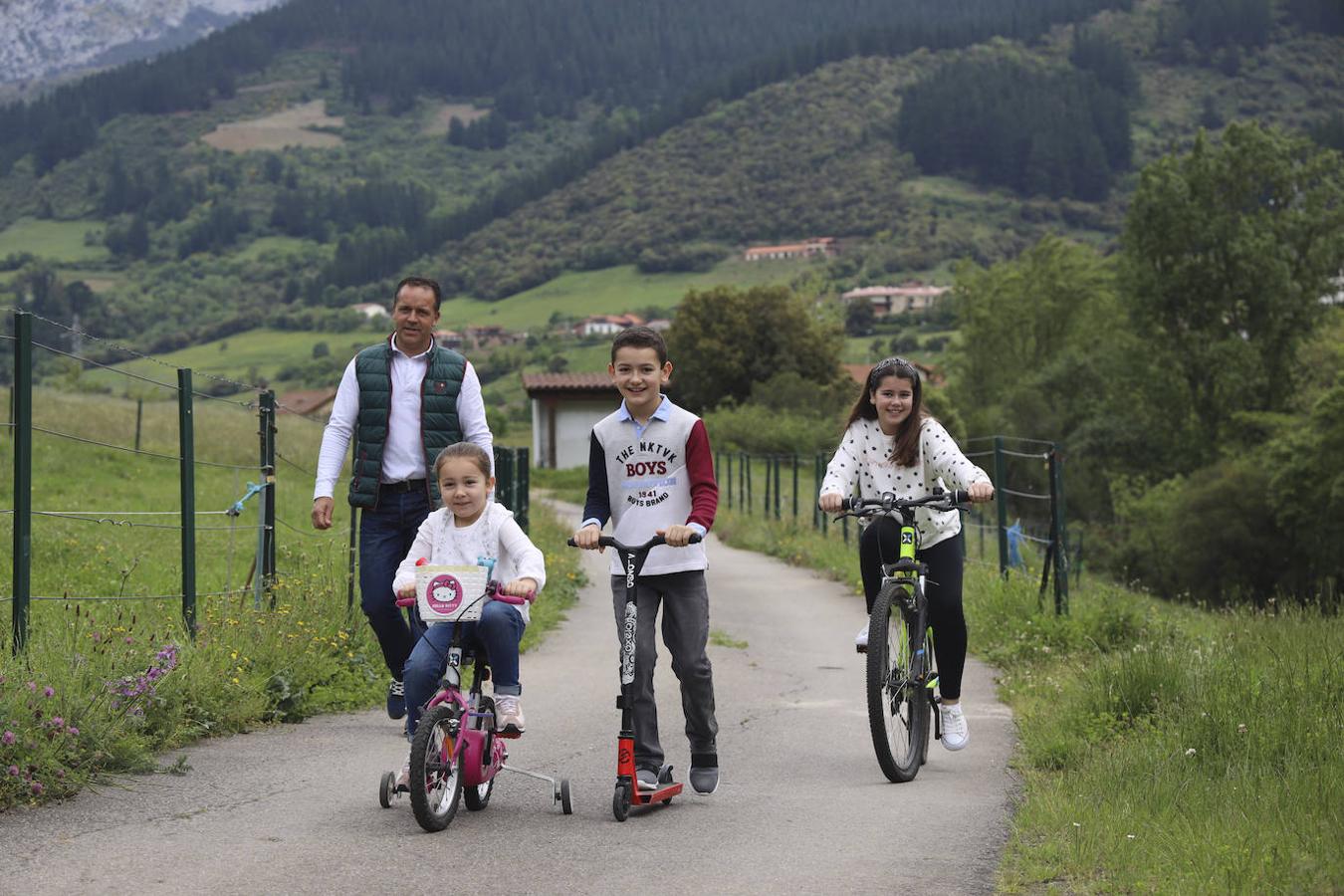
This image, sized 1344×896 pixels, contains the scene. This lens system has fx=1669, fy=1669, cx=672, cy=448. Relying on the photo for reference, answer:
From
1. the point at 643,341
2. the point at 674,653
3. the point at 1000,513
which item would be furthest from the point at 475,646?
the point at 1000,513

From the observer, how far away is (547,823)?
5.97m

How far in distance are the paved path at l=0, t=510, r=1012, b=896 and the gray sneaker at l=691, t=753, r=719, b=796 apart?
0.06 meters

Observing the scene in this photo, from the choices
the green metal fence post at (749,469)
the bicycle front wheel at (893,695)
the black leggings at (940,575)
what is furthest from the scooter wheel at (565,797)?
the green metal fence post at (749,469)

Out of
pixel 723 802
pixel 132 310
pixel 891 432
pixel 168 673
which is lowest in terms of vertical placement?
pixel 723 802

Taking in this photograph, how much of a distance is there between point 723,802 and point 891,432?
6.29 feet

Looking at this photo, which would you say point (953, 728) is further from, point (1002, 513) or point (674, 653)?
point (1002, 513)

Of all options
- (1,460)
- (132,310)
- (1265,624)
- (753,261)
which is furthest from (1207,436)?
(132,310)

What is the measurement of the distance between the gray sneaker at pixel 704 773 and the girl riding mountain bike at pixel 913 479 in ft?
3.40

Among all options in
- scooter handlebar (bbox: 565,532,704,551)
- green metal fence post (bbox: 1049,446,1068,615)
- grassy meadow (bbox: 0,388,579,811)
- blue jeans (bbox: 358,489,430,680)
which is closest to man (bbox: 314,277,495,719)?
blue jeans (bbox: 358,489,430,680)

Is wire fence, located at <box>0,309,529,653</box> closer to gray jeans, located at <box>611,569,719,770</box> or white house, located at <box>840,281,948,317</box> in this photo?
gray jeans, located at <box>611,569,719,770</box>

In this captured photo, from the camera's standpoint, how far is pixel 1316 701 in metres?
7.16

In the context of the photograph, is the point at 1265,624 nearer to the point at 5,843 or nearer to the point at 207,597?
the point at 207,597

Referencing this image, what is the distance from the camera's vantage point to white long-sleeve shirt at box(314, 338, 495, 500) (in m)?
7.54

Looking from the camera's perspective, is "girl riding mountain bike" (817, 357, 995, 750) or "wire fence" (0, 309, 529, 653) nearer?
"wire fence" (0, 309, 529, 653)
